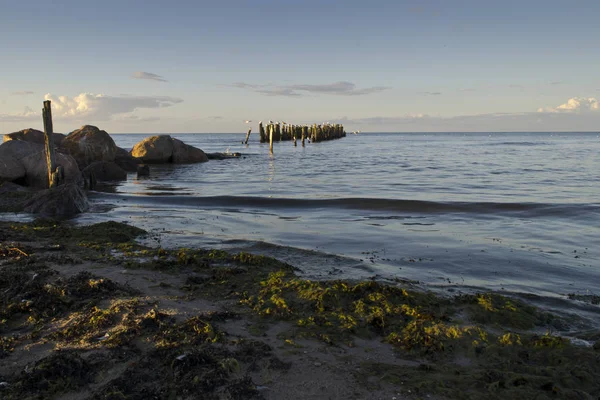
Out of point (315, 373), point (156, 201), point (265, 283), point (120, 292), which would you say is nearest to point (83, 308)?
point (120, 292)

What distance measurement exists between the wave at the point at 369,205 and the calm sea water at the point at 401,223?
0.03 metres

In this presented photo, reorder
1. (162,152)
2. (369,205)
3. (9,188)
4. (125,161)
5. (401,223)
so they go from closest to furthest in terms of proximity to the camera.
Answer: (401,223) → (369,205) → (9,188) → (125,161) → (162,152)

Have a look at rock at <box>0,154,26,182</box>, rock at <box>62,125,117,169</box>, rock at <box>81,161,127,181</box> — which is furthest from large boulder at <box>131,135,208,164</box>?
rock at <box>0,154,26,182</box>

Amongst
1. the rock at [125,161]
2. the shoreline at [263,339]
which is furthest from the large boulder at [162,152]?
the shoreline at [263,339]

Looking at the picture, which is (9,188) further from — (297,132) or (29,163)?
(297,132)

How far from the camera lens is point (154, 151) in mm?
30531

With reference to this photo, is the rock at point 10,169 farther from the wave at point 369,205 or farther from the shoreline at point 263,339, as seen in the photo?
the shoreline at point 263,339

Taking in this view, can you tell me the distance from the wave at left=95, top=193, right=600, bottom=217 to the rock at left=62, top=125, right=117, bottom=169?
24.7 feet

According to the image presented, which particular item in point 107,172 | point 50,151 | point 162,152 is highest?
point 50,151

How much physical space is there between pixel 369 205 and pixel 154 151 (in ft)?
67.5

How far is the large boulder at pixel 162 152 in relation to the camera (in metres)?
30.5

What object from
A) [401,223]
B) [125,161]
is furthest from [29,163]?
[401,223]

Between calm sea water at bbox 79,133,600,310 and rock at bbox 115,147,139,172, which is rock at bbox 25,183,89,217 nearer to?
calm sea water at bbox 79,133,600,310

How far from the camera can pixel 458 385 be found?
3.72 m
